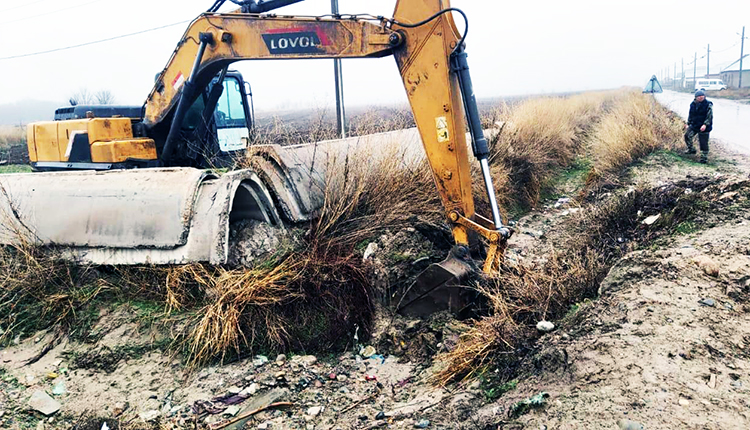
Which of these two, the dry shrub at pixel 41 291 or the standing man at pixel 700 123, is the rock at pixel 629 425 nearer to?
the dry shrub at pixel 41 291

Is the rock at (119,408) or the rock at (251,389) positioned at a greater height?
the rock at (251,389)

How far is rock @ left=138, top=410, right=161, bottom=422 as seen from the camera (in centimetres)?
349

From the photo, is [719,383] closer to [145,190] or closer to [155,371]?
[155,371]

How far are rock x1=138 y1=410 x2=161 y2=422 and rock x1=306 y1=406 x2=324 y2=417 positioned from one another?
99 cm

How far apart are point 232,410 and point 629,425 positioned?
7.63 feet

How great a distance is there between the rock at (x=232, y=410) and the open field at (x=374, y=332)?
3 cm

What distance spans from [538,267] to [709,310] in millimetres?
1308

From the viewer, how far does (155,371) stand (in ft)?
12.7

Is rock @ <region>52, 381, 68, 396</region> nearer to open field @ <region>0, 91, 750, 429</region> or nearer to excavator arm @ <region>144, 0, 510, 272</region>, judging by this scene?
open field @ <region>0, 91, 750, 429</region>

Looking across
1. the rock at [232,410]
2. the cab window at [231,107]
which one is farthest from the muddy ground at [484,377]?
the cab window at [231,107]

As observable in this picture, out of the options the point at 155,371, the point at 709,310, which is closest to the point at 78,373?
the point at 155,371

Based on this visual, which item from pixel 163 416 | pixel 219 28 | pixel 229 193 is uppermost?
pixel 219 28

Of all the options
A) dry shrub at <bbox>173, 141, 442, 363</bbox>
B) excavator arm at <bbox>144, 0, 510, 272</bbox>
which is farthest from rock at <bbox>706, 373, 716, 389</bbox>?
dry shrub at <bbox>173, 141, 442, 363</bbox>

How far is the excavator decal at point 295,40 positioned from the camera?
4594 mm
